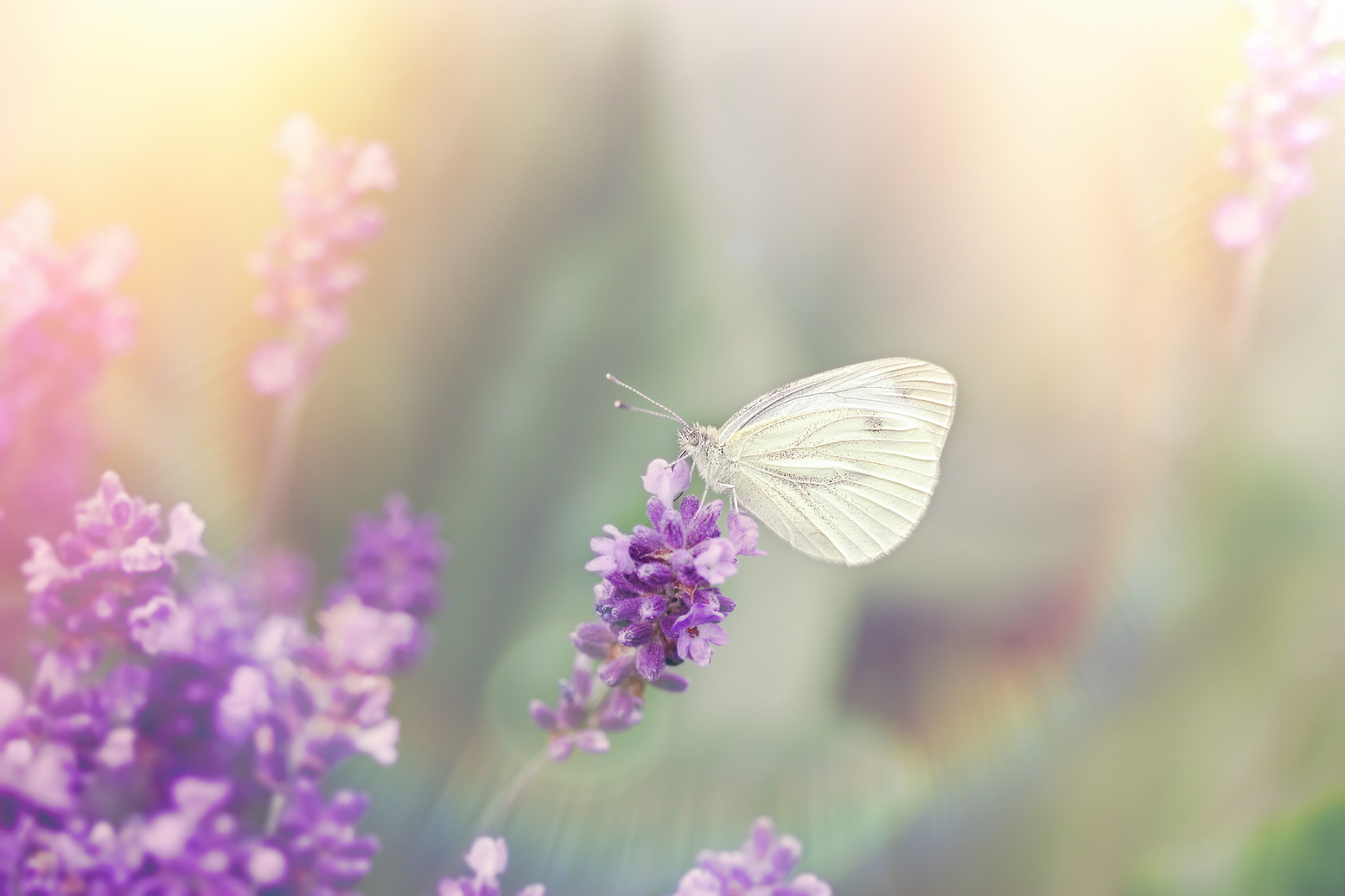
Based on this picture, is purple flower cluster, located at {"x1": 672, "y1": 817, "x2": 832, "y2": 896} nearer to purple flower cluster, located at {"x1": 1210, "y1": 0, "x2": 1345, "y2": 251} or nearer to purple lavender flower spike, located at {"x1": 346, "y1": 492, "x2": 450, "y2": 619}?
purple lavender flower spike, located at {"x1": 346, "y1": 492, "x2": 450, "y2": 619}

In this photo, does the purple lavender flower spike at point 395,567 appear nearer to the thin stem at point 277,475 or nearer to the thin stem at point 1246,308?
the thin stem at point 277,475

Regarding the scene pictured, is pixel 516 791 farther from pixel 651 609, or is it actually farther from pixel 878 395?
pixel 878 395

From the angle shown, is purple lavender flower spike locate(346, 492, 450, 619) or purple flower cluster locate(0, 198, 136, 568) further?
purple lavender flower spike locate(346, 492, 450, 619)

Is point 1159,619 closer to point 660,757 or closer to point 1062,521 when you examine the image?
point 1062,521

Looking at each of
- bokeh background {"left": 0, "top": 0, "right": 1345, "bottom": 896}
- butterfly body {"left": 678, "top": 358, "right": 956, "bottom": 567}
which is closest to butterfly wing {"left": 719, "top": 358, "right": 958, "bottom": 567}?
butterfly body {"left": 678, "top": 358, "right": 956, "bottom": 567}

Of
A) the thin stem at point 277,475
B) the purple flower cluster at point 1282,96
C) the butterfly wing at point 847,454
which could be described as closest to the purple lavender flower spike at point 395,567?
the thin stem at point 277,475

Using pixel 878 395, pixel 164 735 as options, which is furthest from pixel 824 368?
pixel 164 735

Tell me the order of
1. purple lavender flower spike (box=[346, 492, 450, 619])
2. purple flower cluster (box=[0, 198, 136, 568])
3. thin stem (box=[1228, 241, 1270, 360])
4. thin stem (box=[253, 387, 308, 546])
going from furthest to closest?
thin stem (box=[1228, 241, 1270, 360])
thin stem (box=[253, 387, 308, 546])
purple lavender flower spike (box=[346, 492, 450, 619])
purple flower cluster (box=[0, 198, 136, 568])
